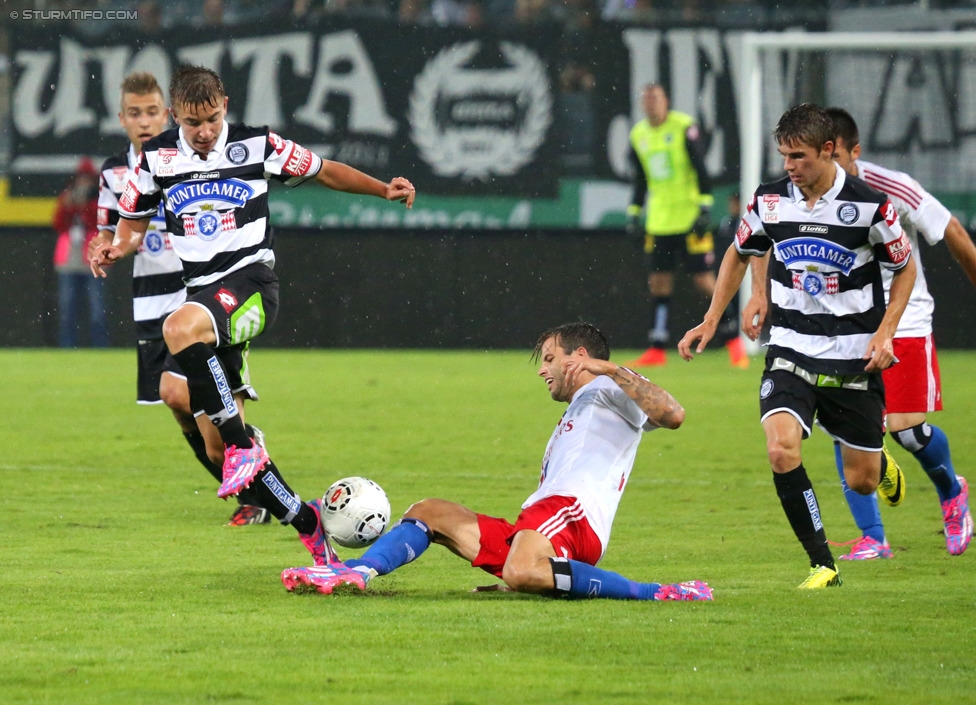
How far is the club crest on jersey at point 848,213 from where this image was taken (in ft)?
18.5

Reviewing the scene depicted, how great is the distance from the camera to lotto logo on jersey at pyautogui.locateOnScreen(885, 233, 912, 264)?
221 inches

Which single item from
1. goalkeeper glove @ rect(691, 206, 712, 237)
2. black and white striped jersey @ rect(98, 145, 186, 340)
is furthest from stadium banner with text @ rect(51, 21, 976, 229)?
black and white striped jersey @ rect(98, 145, 186, 340)

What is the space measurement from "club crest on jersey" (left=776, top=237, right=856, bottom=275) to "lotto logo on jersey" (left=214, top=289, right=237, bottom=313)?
1.95 m

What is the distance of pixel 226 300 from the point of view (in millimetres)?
5875

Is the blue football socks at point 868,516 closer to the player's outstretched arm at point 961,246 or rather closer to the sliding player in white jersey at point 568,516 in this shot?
the player's outstretched arm at point 961,246

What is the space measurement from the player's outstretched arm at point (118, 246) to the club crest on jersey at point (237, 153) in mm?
554

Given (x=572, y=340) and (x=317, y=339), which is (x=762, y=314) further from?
(x=317, y=339)

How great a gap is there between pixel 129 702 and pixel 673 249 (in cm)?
1234

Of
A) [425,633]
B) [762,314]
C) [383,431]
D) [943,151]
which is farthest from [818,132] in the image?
[943,151]

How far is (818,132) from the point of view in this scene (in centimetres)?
553

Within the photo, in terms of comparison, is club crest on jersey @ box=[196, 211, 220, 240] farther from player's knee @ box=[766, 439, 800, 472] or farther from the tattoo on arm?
player's knee @ box=[766, 439, 800, 472]

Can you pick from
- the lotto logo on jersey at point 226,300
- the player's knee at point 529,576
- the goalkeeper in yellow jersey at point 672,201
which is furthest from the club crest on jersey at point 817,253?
the goalkeeper in yellow jersey at point 672,201

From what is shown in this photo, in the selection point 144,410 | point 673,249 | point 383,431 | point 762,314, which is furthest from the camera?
point 673,249

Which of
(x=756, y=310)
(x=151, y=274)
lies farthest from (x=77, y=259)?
(x=756, y=310)
